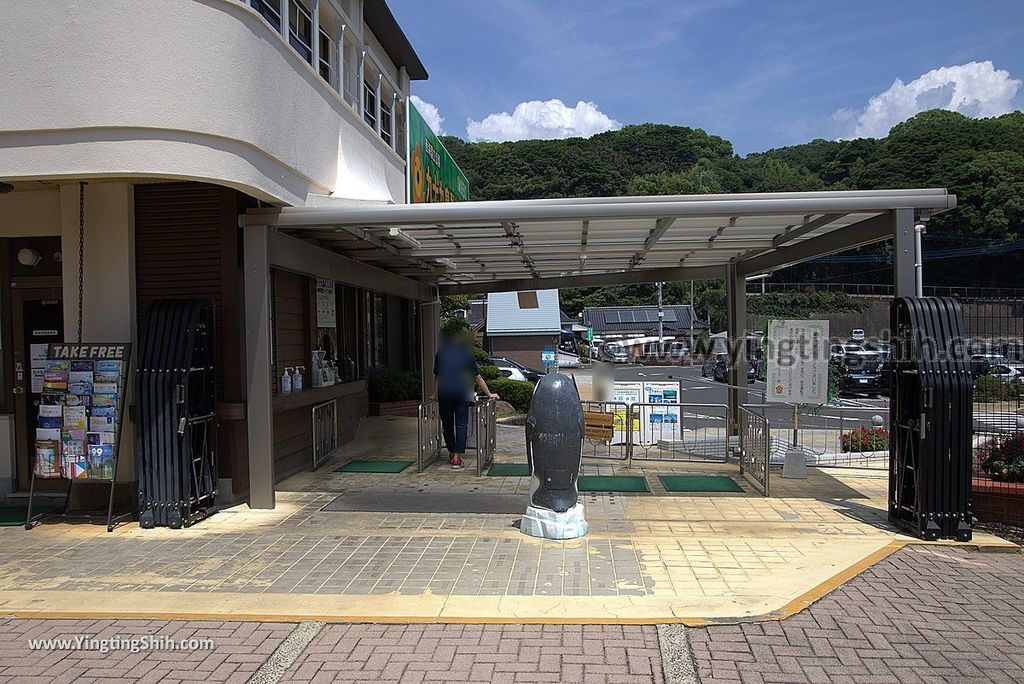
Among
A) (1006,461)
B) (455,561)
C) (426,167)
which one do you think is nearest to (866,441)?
(1006,461)

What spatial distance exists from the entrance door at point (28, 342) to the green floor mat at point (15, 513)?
1.13 ft

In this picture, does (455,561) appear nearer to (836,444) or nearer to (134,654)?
(134,654)

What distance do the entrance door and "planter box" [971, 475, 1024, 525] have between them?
9.19 meters

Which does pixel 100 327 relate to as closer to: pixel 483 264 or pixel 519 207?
pixel 519 207

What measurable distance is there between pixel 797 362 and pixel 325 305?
→ 6.61 metres

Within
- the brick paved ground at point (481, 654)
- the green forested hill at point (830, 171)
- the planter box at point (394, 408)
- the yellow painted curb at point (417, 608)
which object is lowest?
the brick paved ground at point (481, 654)

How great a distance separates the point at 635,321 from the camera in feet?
196

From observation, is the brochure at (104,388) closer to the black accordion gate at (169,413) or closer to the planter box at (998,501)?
the black accordion gate at (169,413)

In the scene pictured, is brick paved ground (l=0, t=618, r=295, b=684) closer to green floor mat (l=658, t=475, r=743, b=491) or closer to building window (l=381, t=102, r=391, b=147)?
green floor mat (l=658, t=475, r=743, b=491)

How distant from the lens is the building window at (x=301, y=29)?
9203 mm

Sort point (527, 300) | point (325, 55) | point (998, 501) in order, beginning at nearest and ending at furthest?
1. point (998, 501)
2. point (325, 55)
3. point (527, 300)

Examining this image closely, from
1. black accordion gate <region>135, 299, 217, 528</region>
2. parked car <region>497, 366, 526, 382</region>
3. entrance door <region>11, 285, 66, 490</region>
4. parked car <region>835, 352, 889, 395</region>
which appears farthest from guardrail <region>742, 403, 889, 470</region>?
parked car <region>497, 366, 526, 382</region>

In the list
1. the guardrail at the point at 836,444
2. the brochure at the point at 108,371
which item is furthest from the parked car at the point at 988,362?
the brochure at the point at 108,371

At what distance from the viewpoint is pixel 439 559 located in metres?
5.86
